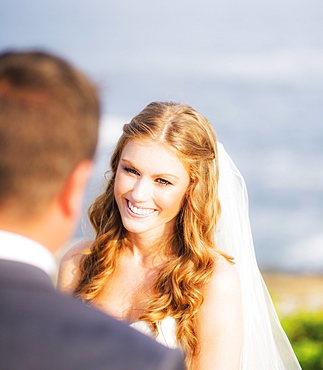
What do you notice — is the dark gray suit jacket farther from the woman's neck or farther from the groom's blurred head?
the woman's neck

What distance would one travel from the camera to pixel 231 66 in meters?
35.5

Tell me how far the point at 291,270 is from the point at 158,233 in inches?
511

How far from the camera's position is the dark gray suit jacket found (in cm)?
138

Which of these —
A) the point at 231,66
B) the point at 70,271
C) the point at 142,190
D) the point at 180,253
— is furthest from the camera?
the point at 231,66

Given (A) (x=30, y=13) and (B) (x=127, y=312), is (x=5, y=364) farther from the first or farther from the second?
(A) (x=30, y=13)

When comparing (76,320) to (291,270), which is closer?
(76,320)

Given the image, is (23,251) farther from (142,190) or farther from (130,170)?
(130,170)

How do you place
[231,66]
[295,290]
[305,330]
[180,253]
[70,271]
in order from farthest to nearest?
[231,66], [295,290], [305,330], [70,271], [180,253]

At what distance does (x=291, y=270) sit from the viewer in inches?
642

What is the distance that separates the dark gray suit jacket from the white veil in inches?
102

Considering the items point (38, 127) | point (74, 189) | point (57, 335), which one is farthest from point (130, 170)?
point (57, 335)

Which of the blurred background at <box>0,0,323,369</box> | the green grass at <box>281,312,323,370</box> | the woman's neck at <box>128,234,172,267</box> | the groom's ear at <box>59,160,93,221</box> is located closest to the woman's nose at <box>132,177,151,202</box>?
the woman's neck at <box>128,234,172,267</box>

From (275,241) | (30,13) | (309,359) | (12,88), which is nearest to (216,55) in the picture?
(30,13)

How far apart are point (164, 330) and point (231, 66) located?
33.0 metres
